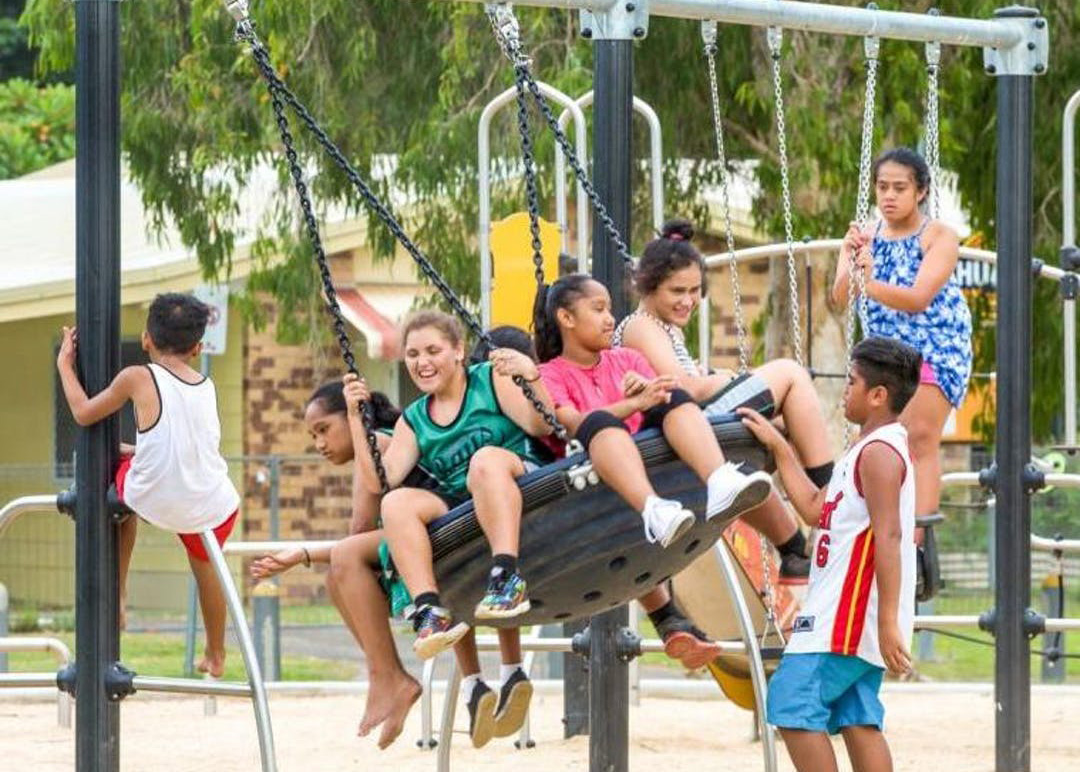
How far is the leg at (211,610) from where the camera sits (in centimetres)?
793

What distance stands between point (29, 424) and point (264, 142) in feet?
23.9

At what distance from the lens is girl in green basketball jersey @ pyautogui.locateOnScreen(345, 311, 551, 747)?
6148mm

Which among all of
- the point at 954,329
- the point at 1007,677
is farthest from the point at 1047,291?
the point at 954,329

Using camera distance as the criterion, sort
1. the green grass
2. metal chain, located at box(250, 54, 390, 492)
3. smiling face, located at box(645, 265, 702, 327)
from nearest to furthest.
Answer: metal chain, located at box(250, 54, 390, 492) < smiling face, located at box(645, 265, 702, 327) < the green grass

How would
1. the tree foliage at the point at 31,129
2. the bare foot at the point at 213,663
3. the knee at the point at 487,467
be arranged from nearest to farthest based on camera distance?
the knee at the point at 487,467 → the bare foot at the point at 213,663 → the tree foliage at the point at 31,129

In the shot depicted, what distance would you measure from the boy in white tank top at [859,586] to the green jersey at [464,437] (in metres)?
0.62

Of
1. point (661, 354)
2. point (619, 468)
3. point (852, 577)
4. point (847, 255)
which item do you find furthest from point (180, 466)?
point (847, 255)

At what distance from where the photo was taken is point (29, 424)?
2103 cm

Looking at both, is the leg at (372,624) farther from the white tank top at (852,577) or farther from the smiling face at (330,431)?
the white tank top at (852,577)

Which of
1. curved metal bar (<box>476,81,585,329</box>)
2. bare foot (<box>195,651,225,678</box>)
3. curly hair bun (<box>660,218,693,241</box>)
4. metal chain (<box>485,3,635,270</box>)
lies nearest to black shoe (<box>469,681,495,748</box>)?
metal chain (<box>485,3,635,270</box>)

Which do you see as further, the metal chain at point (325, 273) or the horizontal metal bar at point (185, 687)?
the horizontal metal bar at point (185, 687)

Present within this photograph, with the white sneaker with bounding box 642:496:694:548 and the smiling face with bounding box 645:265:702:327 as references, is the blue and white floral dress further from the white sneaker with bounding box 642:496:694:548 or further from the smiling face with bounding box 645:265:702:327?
the white sneaker with bounding box 642:496:694:548

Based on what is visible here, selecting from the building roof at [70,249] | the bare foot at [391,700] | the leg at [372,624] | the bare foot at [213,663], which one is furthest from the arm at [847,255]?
the building roof at [70,249]

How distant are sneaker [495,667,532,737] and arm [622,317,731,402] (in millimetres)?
930
